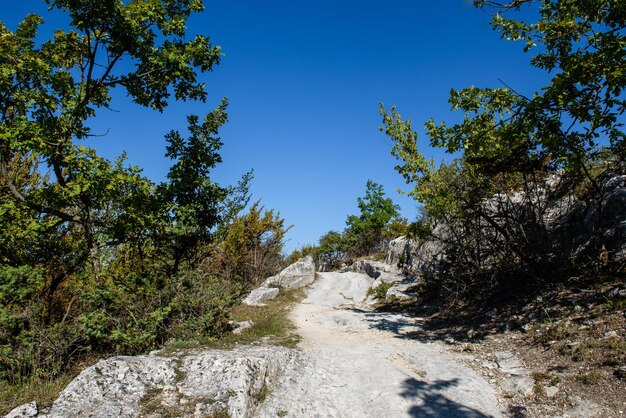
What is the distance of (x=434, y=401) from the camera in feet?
19.5

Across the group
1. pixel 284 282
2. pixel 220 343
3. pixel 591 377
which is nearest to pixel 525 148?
pixel 591 377

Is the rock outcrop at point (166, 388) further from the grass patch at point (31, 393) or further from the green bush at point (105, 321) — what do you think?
the green bush at point (105, 321)

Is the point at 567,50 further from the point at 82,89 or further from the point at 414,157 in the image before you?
the point at 82,89

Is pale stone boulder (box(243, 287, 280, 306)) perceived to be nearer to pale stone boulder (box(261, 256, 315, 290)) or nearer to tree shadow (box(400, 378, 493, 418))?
pale stone boulder (box(261, 256, 315, 290))

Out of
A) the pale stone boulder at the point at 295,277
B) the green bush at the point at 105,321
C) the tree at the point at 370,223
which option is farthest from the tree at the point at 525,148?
the tree at the point at 370,223

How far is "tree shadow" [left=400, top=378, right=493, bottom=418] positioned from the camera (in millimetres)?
5488

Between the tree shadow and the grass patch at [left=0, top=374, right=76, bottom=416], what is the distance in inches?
212

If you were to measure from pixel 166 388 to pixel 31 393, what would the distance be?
1.83 m

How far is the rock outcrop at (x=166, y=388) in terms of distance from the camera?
186 inches

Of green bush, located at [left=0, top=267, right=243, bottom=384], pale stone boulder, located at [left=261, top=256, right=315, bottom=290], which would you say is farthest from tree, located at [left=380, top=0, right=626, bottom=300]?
pale stone boulder, located at [left=261, top=256, right=315, bottom=290]

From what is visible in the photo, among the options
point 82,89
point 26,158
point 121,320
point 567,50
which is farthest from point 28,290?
point 567,50

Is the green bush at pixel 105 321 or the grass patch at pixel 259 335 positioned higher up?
the green bush at pixel 105 321

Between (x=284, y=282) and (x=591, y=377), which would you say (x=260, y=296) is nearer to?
(x=284, y=282)

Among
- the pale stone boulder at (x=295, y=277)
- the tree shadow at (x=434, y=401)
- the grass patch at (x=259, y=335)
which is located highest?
the pale stone boulder at (x=295, y=277)
